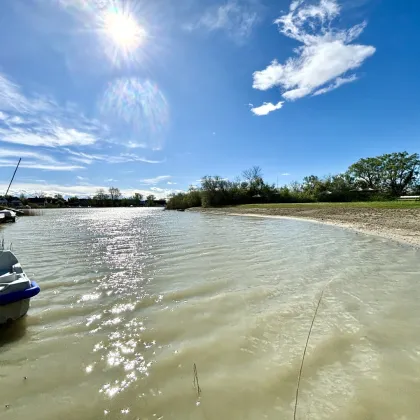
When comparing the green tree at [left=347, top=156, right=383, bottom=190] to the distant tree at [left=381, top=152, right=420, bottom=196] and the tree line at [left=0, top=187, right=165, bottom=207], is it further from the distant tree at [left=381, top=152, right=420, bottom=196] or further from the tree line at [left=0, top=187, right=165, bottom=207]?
the tree line at [left=0, top=187, right=165, bottom=207]

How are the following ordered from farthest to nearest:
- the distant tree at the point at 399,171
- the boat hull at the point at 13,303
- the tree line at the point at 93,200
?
the tree line at the point at 93,200, the distant tree at the point at 399,171, the boat hull at the point at 13,303

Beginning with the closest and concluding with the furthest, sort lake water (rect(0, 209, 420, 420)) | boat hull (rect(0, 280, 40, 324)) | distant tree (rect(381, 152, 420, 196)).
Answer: lake water (rect(0, 209, 420, 420)) < boat hull (rect(0, 280, 40, 324)) < distant tree (rect(381, 152, 420, 196))

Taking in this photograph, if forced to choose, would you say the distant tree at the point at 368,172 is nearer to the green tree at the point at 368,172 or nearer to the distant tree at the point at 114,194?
the green tree at the point at 368,172

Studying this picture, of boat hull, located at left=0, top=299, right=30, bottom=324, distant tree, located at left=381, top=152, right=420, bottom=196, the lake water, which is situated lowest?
the lake water

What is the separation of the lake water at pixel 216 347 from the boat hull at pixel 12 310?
0.29 m

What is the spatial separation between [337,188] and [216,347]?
252ft

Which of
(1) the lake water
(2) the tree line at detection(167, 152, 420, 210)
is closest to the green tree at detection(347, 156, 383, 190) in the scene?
(2) the tree line at detection(167, 152, 420, 210)

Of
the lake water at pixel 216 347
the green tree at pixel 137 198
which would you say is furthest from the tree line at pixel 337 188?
the green tree at pixel 137 198

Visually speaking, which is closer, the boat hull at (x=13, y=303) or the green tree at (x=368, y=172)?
the boat hull at (x=13, y=303)

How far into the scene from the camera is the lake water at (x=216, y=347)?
249 centimetres

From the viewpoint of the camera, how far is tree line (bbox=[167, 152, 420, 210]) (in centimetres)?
6619

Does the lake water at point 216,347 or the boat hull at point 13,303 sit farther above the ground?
the boat hull at point 13,303

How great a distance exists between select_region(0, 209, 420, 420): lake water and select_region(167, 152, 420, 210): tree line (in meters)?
62.1

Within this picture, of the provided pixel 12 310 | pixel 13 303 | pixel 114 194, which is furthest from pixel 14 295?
pixel 114 194
